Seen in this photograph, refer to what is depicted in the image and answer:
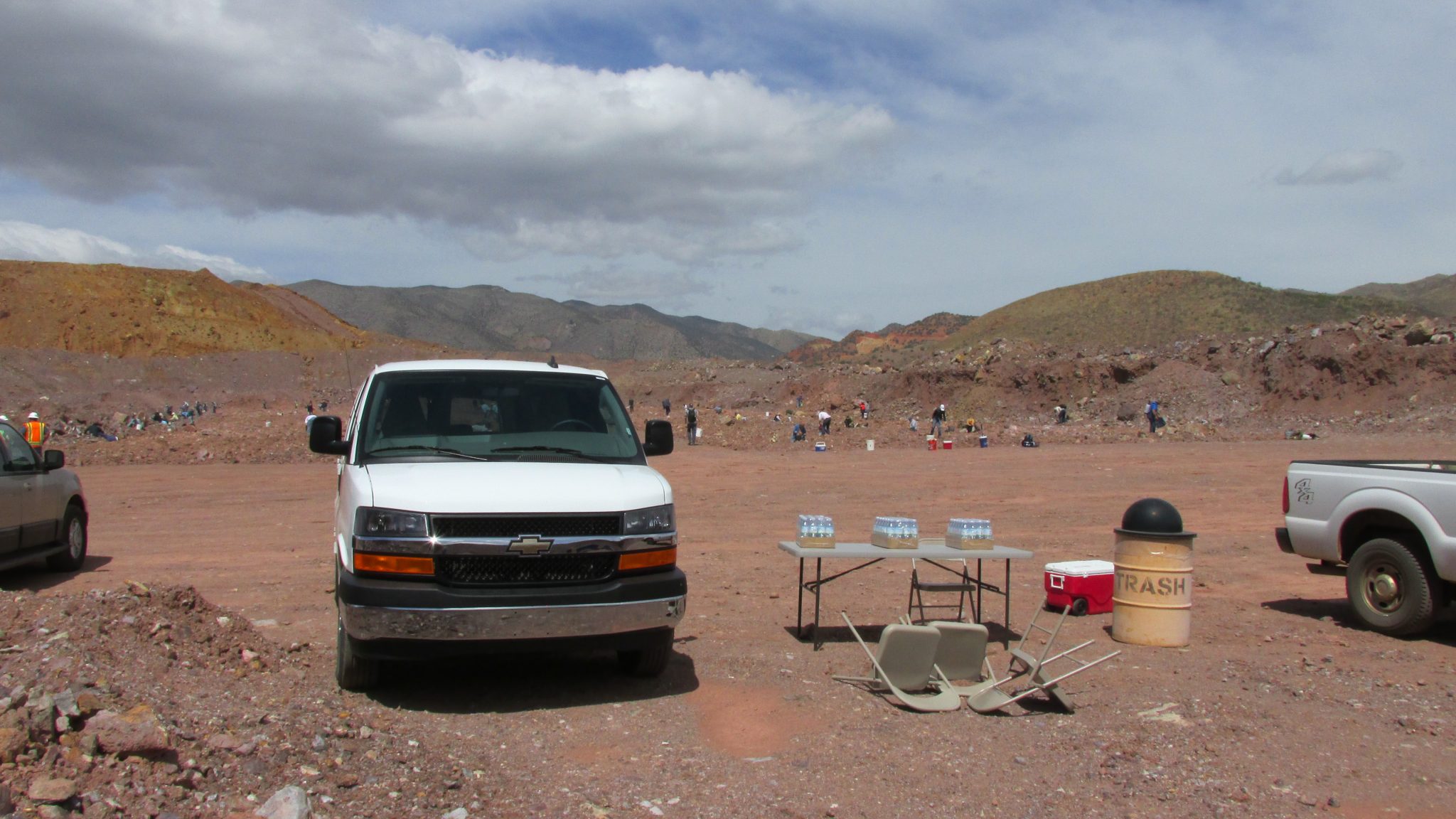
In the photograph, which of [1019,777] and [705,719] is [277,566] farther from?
[1019,777]

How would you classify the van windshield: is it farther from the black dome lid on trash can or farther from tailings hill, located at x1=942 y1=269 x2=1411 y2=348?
tailings hill, located at x1=942 y1=269 x2=1411 y2=348

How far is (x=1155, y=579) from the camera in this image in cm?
781

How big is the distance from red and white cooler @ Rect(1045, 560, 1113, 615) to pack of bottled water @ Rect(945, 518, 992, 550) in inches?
62.6

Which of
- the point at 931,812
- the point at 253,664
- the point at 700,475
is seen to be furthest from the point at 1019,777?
the point at 700,475

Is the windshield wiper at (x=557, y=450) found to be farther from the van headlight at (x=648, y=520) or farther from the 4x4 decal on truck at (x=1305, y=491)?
the 4x4 decal on truck at (x=1305, y=491)

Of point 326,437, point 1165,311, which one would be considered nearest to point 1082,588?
point 326,437

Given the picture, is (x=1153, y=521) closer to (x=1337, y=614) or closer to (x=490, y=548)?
(x=1337, y=614)

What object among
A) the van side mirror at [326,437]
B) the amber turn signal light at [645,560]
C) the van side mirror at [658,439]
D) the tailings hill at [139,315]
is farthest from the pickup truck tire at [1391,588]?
the tailings hill at [139,315]

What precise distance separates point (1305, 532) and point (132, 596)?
9179 mm

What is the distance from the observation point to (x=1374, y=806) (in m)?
4.75

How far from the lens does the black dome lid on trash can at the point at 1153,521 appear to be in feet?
25.6

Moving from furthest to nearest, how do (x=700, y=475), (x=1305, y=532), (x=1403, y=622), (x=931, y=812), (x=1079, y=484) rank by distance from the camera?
(x=700, y=475) → (x=1079, y=484) → (x=1305, y=532) → (x=1403, y=622) → (x=931, y=812)

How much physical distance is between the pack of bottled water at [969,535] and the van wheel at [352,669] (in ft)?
14.1

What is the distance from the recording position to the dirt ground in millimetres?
4582
